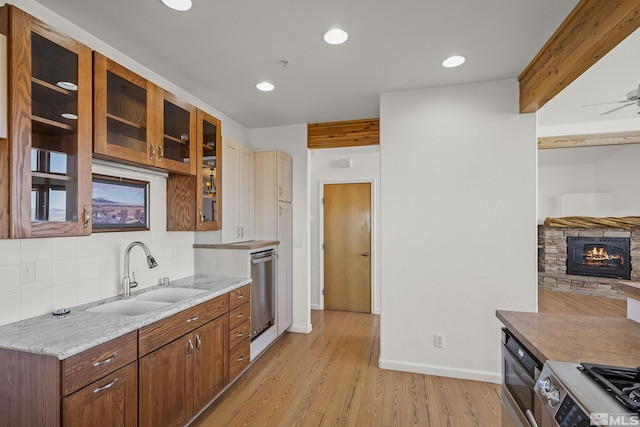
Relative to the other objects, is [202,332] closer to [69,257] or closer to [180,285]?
[180,285]

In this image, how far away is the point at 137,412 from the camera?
5.31 ft

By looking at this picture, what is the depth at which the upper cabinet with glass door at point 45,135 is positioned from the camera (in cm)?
135

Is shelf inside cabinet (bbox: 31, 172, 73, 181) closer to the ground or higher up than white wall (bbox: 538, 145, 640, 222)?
closer to the ground

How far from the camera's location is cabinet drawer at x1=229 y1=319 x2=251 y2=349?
2.51 metres

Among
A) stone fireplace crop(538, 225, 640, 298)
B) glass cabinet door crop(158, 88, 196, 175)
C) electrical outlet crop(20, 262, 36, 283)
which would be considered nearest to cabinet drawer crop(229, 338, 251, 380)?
electrical outlet crop(20, 262, 36, 283)

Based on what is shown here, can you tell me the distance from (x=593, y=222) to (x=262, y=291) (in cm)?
657

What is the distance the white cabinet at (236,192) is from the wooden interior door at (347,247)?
170 centimetres

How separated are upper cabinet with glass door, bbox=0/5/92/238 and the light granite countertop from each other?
0.47 metres

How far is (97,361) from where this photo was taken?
141 centimetres

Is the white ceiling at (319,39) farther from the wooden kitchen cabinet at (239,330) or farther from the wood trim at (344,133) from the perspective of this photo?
the wooden kitchen cabinet at (239,330)

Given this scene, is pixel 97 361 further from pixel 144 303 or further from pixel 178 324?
pixel 144 303

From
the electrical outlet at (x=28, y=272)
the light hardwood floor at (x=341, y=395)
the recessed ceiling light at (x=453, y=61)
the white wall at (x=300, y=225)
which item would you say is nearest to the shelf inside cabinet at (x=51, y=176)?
the electrical outlet at (x=28, y=272)

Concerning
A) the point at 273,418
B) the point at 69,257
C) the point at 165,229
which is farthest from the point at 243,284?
the point at 69,257

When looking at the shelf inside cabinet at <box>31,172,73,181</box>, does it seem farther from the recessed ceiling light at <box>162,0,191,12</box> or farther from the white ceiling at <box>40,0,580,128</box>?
the recessed ceiling light at <box>162,0,191,12</box>
